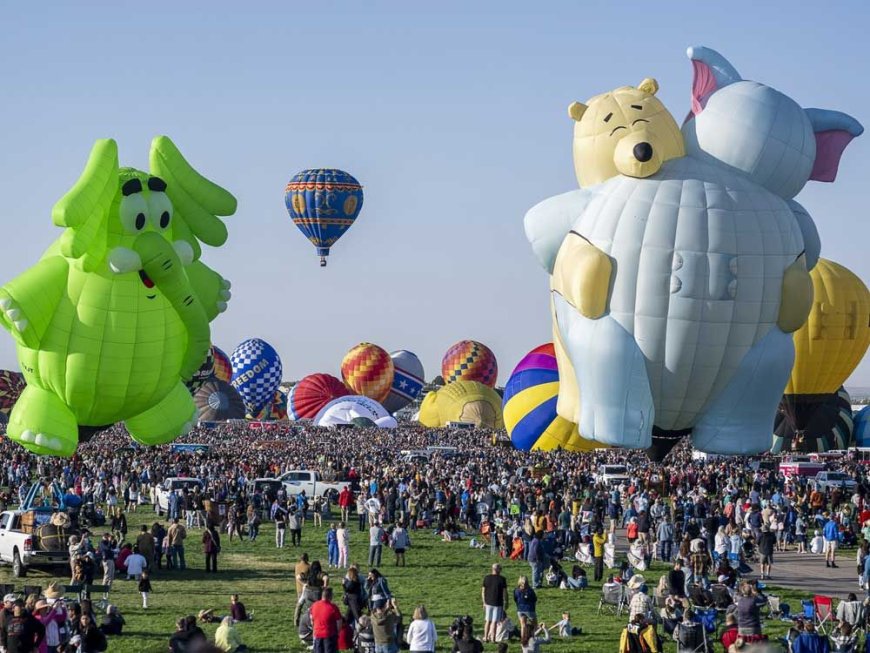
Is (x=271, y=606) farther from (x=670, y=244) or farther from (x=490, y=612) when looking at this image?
(x=670, y=244)

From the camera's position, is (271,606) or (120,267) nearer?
(271,606)

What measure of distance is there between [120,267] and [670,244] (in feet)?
33.7

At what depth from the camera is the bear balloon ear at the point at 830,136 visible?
31.2 metres

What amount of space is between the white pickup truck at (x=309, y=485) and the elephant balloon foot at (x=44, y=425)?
4.94 metres

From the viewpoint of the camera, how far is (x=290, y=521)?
82.1 ft

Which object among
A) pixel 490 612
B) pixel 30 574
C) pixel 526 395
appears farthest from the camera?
pixel 526 395

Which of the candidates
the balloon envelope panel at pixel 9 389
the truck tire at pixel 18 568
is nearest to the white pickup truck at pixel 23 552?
the truck tire at pixel 18 568

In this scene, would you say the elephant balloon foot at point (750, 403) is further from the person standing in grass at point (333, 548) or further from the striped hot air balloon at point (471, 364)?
the striped hot air balloon at point (471, 364)

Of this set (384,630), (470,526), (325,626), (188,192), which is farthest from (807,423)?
(384,630)

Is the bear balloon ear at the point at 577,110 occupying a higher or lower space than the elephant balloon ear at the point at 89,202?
higher

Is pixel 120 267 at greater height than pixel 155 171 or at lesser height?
lesser

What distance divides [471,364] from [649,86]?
196 feet

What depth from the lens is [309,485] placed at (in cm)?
3142

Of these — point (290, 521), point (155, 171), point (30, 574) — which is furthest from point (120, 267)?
point (30, 574)
